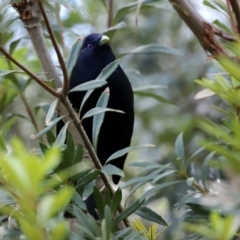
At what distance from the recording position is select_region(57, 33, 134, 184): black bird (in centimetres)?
214

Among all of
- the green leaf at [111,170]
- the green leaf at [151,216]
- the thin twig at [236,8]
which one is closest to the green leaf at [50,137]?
the green leaf at [111,170]

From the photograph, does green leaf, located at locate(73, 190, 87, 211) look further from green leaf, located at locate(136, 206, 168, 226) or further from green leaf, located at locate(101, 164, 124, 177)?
green leaf, located at locate(136, 206, 168, 226)

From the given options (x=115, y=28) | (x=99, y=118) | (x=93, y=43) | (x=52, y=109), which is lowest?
(x=93, y=43)

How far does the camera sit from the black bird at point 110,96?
2145mm

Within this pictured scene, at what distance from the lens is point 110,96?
216 centimetres

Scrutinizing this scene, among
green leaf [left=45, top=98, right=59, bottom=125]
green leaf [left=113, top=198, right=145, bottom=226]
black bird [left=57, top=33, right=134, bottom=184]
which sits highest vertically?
green leaf [left=45, top=98, right=59, bottom=125]

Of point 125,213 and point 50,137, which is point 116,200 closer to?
point 125,213

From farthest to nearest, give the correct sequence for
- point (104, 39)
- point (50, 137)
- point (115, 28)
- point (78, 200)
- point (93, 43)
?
point (93, 43) < point (104, 39) < point (115, 28) < point (50, 137) < point (78, 200)

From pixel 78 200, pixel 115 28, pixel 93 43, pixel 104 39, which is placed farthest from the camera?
pixel 93 43

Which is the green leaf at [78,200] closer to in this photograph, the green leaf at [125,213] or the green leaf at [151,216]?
the green leaf at [125,213]

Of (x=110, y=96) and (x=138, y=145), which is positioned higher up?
(x=138, y=145)

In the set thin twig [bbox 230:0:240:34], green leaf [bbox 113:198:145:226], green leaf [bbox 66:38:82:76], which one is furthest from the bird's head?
green leaf [bbox 113:198:145:226]

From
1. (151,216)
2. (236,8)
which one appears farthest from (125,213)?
(236,8)

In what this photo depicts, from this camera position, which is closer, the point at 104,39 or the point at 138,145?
the point at 138,145
